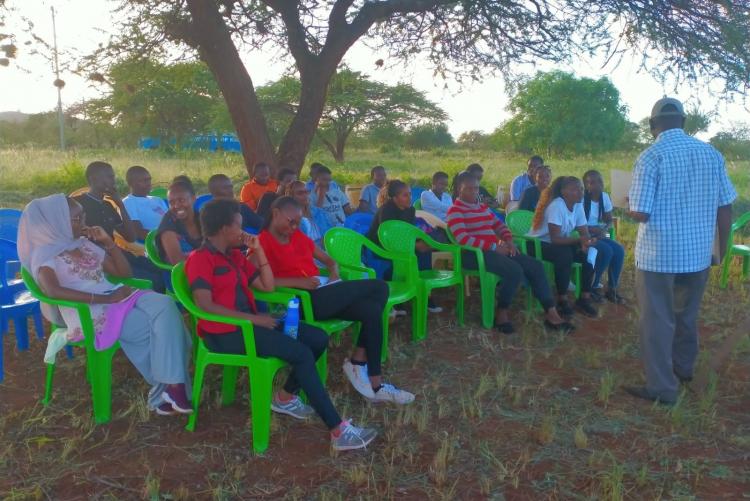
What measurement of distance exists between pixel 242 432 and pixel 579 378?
2.20 metres

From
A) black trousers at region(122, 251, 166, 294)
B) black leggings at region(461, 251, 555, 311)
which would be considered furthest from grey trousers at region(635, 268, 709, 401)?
black trousers at region(122, 251, 166, 294)

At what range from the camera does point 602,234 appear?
635 centimetres

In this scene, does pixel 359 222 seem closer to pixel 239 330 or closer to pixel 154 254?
pixel 154 254

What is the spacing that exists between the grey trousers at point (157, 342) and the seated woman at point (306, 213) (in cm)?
172

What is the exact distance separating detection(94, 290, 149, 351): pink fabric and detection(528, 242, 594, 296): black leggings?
11.7 ft

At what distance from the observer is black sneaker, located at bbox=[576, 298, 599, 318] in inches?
226

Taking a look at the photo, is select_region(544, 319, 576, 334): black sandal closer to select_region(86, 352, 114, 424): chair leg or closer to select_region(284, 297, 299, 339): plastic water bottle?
select_region(284, 297, 299, 339): plastic water bottle

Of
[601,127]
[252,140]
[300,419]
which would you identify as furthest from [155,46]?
[601,127]

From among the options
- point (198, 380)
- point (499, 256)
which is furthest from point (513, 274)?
point (198, 380)

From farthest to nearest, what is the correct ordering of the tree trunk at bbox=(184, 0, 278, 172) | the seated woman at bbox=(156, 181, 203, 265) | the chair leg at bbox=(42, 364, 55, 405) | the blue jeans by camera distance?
the tree trunk at bbox=(184, 0, 278, 172)
the blue jeans
the seated woman at bbox=(156, 181, 203, 265)
the chair leg at bbox=(42, 364, 55, 405)

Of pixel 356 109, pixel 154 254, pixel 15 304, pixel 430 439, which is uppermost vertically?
pixel 356 109

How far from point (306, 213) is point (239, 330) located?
2.74 metres

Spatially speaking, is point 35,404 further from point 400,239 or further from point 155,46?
point 155,46

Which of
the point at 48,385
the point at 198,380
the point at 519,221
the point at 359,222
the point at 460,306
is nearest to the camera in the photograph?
the point at 198,380
